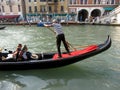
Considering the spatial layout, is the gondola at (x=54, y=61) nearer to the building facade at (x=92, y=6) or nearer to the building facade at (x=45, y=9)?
the building facade at (x=92, y=6)

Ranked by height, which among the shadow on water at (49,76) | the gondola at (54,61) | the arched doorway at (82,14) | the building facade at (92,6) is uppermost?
the building facade at (92,6)

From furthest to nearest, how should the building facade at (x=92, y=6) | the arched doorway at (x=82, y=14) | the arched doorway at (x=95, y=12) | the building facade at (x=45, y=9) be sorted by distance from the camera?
the arched doorway at (x=82, y=14) < the building facade at (x=45, y=9) < the arched doorway at (x=95, y=12) < the building facade at (x=92, y=6)

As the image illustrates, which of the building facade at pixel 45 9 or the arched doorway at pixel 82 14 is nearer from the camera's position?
the building facade at pixel 45 9

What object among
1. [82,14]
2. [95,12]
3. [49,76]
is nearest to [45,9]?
[82,14]

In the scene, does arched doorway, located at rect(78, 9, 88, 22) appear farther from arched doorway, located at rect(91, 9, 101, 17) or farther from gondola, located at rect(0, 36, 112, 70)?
gondola, located at rect(0, 36, 112, 70)

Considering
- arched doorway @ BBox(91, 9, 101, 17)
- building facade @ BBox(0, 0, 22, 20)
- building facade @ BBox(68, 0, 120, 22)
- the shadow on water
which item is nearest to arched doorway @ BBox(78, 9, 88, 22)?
building facade @ BBox(68, 0, 120, 22)

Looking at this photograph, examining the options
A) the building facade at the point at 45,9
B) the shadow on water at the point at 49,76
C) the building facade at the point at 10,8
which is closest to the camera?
the shadow on water at the point at 49,76

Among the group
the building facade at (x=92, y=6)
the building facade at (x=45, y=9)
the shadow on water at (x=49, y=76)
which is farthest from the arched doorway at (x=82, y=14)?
the shadow on water at (x=49, y=76)

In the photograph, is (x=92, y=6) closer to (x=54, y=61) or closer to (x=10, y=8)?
(x=10, y=8)

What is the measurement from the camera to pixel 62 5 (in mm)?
30516

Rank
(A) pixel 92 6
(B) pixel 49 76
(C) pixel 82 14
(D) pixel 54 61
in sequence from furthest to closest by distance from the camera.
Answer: (C) pixel 82 14 → (A) pixel 92 6 → (B) pixel 49 76 → (D) pixel 54 61

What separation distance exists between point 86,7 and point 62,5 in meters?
4.34

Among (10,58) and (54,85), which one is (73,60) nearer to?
(54,85)

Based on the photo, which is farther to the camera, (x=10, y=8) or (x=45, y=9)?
(x=10, y=8)
